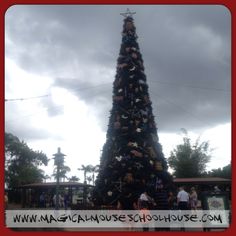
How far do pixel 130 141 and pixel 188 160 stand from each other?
2515cm

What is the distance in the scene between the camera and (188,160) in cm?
3928

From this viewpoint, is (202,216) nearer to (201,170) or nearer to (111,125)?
(111,125)

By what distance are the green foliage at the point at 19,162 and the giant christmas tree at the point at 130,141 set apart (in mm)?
35289

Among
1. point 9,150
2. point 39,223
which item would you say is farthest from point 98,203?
point 9,150

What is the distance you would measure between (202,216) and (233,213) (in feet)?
14.5

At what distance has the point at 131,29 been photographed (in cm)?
1689

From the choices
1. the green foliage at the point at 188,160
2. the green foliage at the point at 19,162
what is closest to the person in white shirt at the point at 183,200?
the green foliage at the point at 188,160

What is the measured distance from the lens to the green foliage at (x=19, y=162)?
49294mm

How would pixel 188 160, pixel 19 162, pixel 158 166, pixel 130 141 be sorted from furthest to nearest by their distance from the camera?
pixel 19 162 < pixel 188 160 < pixel 158 166 < pixel 130 141

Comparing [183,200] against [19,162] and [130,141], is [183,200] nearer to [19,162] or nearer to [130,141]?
[130,141]

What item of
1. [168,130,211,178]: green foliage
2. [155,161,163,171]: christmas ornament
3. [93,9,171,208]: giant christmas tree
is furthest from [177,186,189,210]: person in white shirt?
[168,130,211,178]: green foliage

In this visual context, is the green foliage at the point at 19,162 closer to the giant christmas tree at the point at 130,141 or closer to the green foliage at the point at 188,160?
the green foliage at the point at 188,160

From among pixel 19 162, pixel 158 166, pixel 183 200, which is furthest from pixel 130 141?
pixel 19 162

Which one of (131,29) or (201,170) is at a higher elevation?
(131,29)
